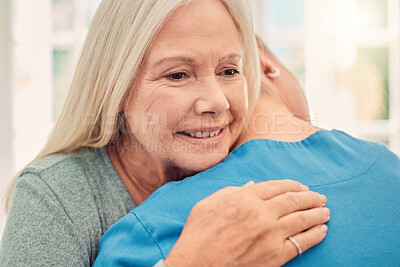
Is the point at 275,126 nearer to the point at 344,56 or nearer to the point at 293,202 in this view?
the point at 293,202

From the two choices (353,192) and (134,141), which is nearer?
(353,192)

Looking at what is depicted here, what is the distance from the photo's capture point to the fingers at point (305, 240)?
702 mm

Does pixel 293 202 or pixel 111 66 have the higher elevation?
pixel 111 66

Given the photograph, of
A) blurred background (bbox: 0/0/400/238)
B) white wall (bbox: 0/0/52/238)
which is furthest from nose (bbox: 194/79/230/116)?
white wall (bbox: 0/0/52/238)

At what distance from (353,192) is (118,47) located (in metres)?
0.73

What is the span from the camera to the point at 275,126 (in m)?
1.03

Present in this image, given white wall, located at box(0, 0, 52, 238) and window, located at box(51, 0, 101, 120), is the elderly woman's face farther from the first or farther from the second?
window, located at box(51, 0, 101, 120)

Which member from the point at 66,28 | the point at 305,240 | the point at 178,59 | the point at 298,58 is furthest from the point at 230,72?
the point at 66,28

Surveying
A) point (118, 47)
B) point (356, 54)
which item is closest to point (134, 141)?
point (118, 47)

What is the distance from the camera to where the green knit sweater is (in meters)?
0.94

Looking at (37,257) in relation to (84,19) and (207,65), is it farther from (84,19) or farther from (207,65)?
(84,19)

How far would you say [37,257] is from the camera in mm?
928

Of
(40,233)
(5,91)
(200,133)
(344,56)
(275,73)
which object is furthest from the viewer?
(344,56)

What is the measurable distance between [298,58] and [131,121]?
2.34 meters
